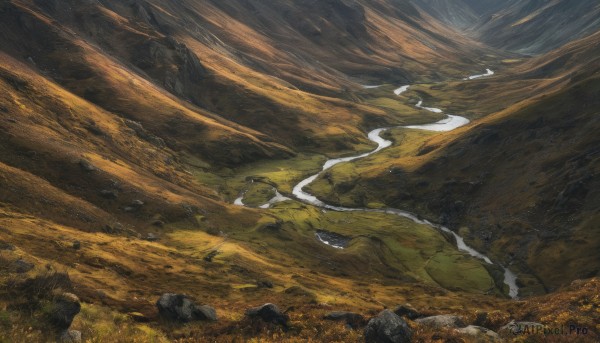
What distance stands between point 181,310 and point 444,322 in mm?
22256

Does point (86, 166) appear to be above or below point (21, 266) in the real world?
below

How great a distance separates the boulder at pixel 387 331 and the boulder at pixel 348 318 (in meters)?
4.79

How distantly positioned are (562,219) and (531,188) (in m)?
19.9

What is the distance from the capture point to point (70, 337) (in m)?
25.8

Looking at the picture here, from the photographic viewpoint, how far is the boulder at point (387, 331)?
32469 mm

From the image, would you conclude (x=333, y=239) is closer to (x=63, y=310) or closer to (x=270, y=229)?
(x=270, y=229)

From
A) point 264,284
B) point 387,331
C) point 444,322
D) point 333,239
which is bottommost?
point 264,284

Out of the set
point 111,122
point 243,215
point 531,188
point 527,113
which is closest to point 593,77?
point 527,113

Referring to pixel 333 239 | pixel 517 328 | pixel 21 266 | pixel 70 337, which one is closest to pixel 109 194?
pixel 333 239

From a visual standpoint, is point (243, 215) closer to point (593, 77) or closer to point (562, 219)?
point (562, 219)

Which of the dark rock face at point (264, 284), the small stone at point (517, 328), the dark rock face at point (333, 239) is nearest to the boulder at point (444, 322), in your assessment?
the small stone at point (517, 328)

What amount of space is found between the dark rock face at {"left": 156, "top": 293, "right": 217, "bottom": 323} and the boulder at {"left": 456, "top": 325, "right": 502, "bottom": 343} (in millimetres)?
20194

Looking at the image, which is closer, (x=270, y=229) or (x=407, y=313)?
(x=407, y=313)

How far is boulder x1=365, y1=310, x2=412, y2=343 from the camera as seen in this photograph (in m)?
32.5
